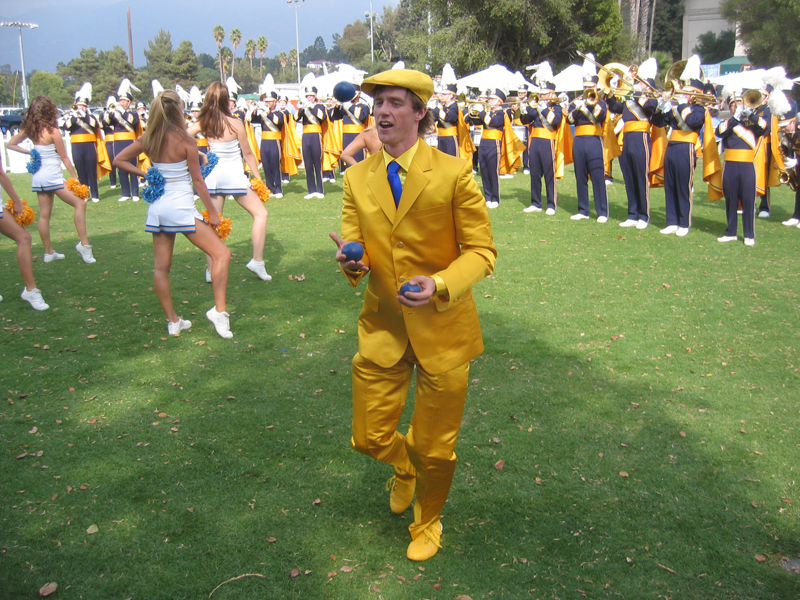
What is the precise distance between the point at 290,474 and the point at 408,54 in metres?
38.9

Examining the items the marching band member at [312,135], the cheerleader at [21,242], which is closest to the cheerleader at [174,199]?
the cheerleader at [21,242]

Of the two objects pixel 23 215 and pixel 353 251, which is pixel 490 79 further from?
pixel 353 251

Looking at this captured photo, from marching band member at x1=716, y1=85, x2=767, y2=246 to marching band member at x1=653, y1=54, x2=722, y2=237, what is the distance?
423 mm

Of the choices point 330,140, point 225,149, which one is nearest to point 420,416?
point 225,149

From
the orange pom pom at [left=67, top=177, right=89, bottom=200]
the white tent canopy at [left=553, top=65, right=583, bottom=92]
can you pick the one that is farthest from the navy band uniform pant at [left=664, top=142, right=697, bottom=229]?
the orange pom pom at [left=67, top=177, right=89, bottom=200]

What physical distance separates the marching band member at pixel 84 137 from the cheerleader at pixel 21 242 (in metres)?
7.69

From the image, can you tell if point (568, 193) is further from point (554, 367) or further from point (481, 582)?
Result: point (481, 582)

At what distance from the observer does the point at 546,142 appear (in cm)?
1268

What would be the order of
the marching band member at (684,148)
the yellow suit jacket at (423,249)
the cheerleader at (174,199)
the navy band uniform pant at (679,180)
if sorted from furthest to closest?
the navy band uniform pant at (679,180)
the marching band member at (684,148)
the cheerleader at (174,199)
the yellow suit jacket at (423,249)

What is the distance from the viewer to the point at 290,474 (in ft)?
12.9

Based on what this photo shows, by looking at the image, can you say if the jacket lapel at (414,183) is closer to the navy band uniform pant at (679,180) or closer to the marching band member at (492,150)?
the navy band uniform pant at (679,180)

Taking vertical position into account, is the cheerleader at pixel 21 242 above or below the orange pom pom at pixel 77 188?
below

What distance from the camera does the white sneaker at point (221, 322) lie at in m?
6.20

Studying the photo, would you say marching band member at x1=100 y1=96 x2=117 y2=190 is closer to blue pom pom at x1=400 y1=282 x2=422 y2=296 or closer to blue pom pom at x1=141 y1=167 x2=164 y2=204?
blue pom pom at x1=141 y1=167 x2=164 y2=204
